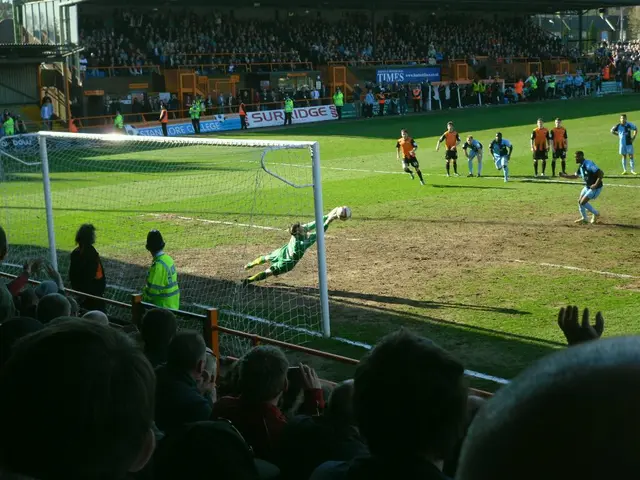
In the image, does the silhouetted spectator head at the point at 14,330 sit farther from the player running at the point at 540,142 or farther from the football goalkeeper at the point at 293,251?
the player running at the point at 540,142

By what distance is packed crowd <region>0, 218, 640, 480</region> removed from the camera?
98 cm

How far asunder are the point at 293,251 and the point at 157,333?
342 inches

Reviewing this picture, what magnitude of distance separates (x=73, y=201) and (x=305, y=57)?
3502 cm

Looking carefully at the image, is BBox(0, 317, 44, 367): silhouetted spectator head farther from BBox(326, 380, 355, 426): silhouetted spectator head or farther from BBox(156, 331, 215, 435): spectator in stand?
BBox(326, 380, 355, 426): silhouetted spectator head

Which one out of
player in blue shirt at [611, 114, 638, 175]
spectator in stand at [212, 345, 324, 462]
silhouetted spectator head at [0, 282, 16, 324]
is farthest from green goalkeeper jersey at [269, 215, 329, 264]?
player in blue shirt at [611, 114, 638, 175]

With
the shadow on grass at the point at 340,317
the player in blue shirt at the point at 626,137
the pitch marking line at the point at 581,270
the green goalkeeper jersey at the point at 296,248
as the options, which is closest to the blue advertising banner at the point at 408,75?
the player in blue shirt at the point at 626,137

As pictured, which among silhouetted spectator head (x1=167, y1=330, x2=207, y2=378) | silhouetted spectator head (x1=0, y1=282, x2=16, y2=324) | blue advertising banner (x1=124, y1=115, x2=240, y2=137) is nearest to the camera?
silhouetted spectator head (x1=167, y1=330, x2=207, y2=378)

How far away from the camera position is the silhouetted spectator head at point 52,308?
22.1 ft

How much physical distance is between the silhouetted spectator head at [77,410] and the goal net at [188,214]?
1056 centimetres

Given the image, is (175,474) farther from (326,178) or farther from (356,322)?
(326,178)

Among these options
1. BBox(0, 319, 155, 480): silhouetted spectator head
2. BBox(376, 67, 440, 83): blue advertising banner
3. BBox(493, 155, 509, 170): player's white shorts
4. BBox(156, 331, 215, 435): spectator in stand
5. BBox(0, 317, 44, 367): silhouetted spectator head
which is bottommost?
BBox(156, 331, 215, 435): spectator in stand

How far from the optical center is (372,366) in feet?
8.21

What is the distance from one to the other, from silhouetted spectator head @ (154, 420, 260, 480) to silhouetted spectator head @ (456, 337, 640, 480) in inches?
90.2

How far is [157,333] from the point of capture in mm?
6059
